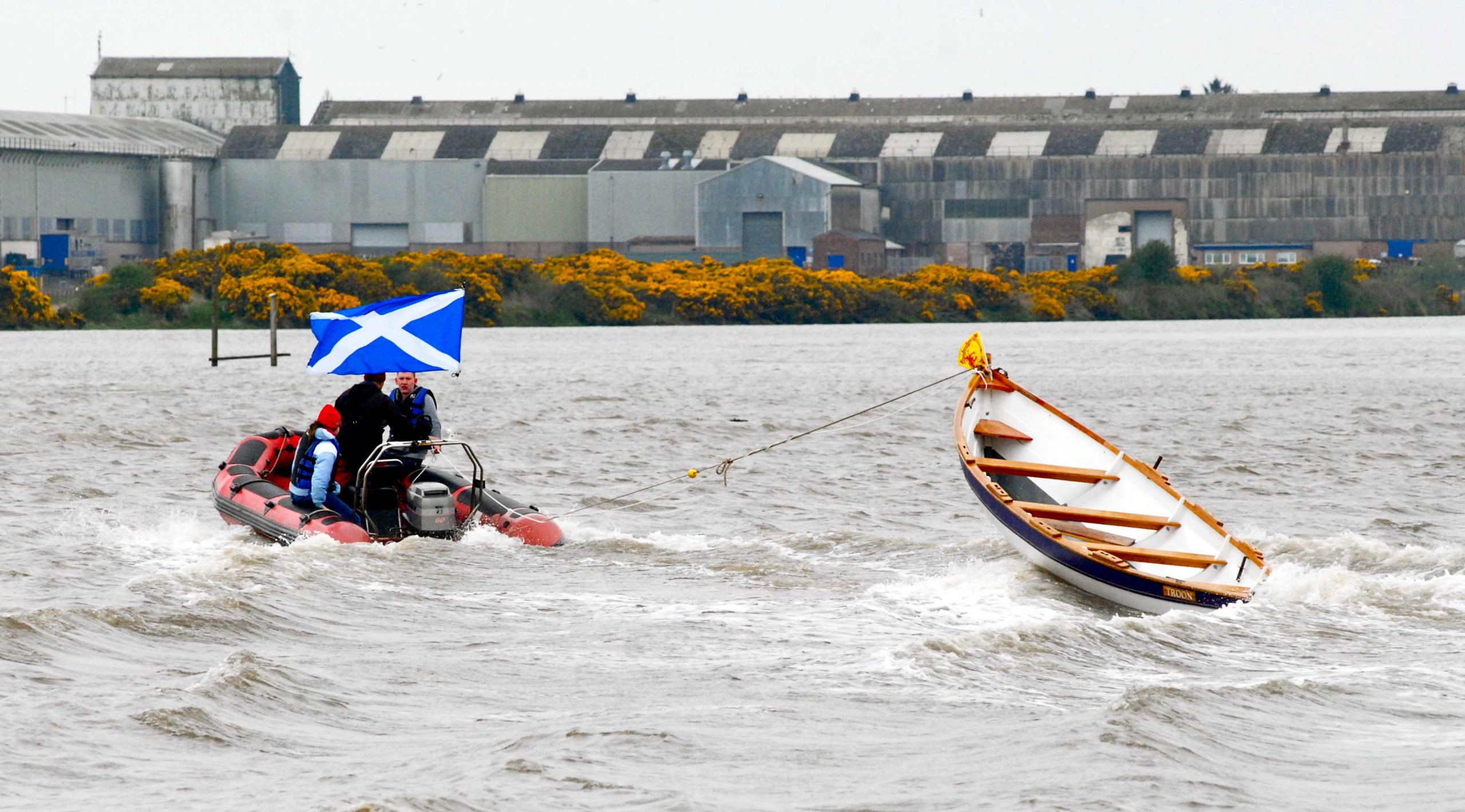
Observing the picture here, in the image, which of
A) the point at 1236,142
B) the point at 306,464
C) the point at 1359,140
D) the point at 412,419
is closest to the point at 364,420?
the point at 412,419

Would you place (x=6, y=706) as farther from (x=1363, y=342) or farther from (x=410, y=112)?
(x=410, y=112)

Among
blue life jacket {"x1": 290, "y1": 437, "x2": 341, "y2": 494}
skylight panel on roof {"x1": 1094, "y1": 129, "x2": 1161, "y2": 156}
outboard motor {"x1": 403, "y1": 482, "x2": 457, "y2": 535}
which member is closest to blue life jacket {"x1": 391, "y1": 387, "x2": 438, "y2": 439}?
outboard motor {"x1": 403, "y1": 482, "x2": 457, "y2": 535}

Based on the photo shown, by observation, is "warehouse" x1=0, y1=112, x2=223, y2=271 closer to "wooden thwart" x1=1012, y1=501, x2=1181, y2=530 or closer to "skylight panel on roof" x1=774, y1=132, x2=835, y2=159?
"skylight panel on roof" x1=774, y1=132, x2=835, y2=159

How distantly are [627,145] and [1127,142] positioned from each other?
29.6 metres

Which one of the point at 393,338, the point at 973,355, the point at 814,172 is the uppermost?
the point at 814,172

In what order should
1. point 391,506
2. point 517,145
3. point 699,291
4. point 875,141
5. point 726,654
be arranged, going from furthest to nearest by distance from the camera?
1. point 517,145
2. point 875,141
3. point 699,291
4. point 391,506
5. point 726,654

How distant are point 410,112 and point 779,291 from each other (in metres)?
40.0

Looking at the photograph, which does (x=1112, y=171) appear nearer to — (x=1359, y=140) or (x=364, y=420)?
(x=1359, y=140)

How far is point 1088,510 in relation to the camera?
19156 mm

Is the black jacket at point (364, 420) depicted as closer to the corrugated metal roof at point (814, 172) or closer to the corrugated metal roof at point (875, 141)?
the corrugated metal roof at point (814, 172)

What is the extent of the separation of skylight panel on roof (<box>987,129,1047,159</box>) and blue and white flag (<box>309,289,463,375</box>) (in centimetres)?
9354

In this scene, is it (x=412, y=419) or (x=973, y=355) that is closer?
(x=412, y=419)

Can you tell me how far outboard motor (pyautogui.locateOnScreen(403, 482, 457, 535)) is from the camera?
19969 mm

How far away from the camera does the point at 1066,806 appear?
1096 cm
